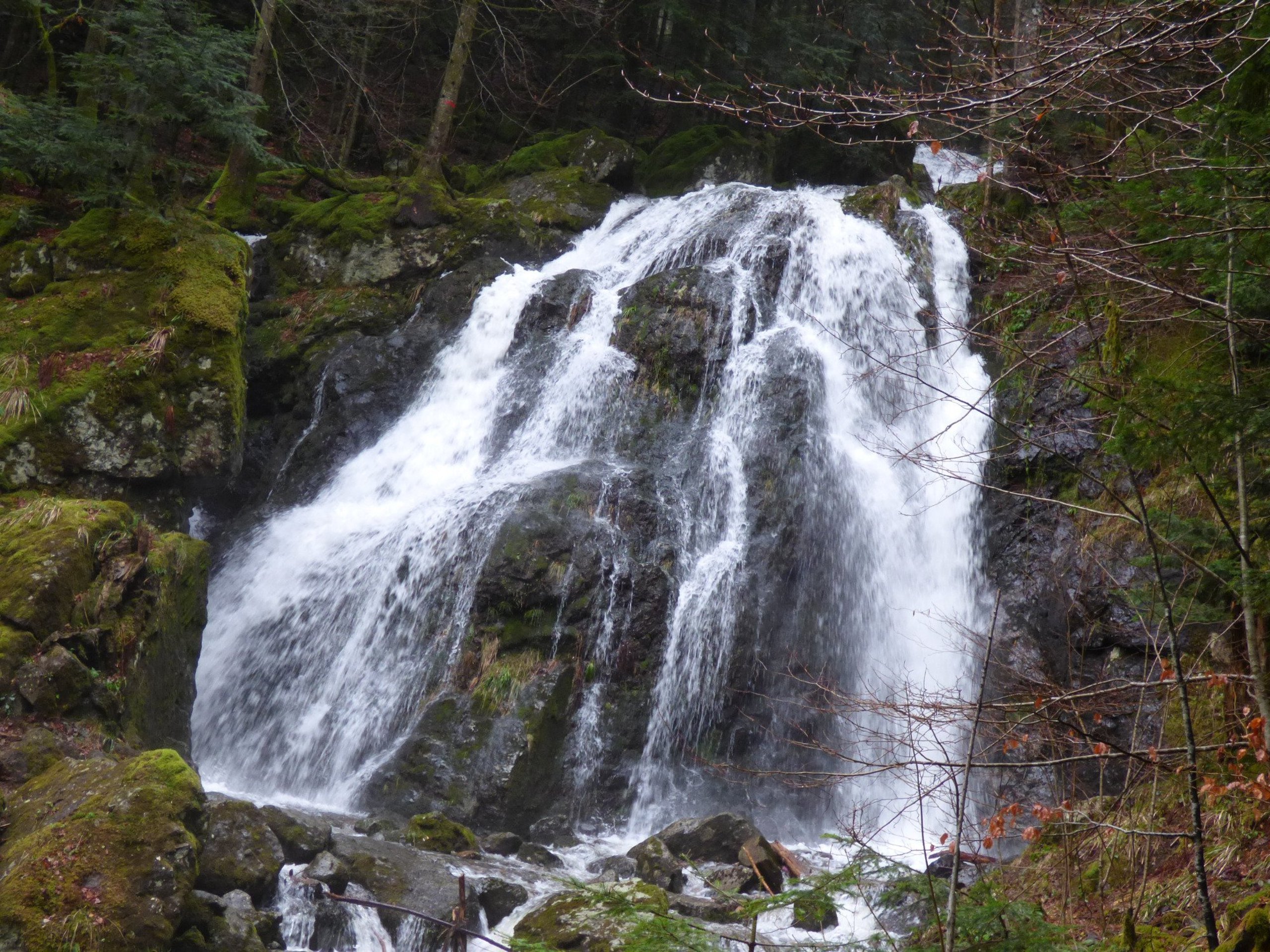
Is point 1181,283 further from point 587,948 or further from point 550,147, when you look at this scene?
point 550,147

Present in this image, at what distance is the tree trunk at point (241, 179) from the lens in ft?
44.1

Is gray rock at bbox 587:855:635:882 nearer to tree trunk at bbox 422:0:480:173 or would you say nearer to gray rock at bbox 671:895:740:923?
gray rock at bbox 671:895:740:923

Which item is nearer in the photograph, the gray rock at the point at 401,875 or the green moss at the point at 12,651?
the gray rock at the point at 401,875

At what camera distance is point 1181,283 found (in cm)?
490

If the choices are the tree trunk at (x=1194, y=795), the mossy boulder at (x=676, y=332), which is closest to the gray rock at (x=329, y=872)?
the tree trunk at (x=1194, y=795)

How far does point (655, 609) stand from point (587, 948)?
14.0 feet

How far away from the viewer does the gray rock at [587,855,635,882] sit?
6.73 metres

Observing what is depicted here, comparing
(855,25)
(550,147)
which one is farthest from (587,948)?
(855,25)

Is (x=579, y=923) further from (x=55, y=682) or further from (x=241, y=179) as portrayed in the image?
(x=241, y=179)

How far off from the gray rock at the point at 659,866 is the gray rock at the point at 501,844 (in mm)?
1040

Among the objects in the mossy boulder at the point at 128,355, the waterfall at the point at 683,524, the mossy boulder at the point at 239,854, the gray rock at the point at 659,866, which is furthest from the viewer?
the waterfall at the point at 683,524

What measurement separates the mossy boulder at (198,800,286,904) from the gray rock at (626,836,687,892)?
8.36 feet

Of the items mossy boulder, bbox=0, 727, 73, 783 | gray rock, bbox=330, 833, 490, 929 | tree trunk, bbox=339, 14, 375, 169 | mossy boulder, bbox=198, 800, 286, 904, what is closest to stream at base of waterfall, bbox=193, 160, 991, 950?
gray rock, bbox=330, 833, 490, 929

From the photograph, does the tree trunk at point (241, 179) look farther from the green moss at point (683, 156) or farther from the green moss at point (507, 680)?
the green moss at point (507, 680)
